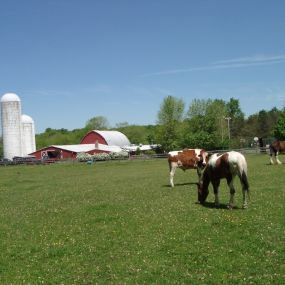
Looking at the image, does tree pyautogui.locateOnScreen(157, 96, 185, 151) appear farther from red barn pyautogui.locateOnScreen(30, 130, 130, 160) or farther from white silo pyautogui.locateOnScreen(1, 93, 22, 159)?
white silo pyautogui.locateOnScreen(1, 93, 22, 159)

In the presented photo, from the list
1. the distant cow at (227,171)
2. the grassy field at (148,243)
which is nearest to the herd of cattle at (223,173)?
the distant cow at (227,171)

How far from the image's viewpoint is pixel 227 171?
55.3 feet

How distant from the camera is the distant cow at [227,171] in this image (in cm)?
1620

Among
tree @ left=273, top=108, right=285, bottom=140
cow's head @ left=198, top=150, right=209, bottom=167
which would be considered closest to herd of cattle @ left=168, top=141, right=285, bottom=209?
cow's head @ left=198, top=150, right=209, bottom=167

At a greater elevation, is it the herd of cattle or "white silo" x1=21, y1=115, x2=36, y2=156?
"white silo" x1=21, y1=115, x2=36, y2=156

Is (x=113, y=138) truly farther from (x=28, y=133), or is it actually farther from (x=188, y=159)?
(x=188, y=159)

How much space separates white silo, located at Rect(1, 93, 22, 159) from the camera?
349ft

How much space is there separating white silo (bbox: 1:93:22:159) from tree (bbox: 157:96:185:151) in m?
34.2

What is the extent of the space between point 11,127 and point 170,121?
38.5 meters

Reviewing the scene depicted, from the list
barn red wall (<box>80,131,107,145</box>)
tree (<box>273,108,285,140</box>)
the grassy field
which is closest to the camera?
the grassy field

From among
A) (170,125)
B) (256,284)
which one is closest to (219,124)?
(170,125)

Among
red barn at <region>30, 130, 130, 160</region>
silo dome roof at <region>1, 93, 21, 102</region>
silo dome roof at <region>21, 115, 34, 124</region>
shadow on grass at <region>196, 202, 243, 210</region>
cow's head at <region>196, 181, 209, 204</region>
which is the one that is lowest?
shadow on grass at <region>196, 202, 243, 210</region>

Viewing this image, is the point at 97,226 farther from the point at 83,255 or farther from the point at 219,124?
the point at 219,124

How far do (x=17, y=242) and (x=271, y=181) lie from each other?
640 inches
